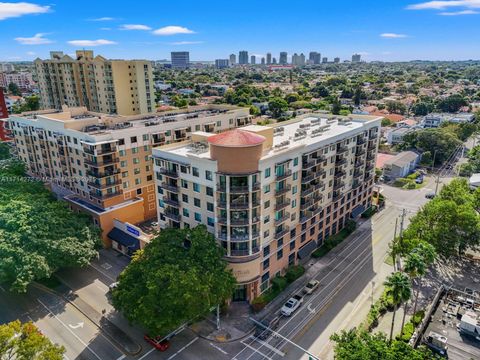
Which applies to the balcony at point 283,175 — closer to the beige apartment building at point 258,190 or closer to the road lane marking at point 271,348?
the beige apartment building at point 258,190

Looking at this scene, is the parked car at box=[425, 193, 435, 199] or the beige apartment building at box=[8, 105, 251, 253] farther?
the parked car at box=[425, 193, 435, 199]

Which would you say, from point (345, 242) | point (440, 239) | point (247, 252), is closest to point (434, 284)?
point (440, 239)

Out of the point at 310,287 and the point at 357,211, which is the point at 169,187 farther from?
the point at 357,211

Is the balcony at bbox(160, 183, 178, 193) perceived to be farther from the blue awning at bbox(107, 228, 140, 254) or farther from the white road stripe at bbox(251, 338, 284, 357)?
the white road stripe at bbox(251, 338, 284, 357)

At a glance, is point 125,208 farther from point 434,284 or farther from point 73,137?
point 434,284

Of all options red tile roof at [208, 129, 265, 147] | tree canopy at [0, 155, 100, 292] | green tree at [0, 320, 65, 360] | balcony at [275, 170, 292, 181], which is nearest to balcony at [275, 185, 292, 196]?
balcony at [275, 170, 292, 181]
